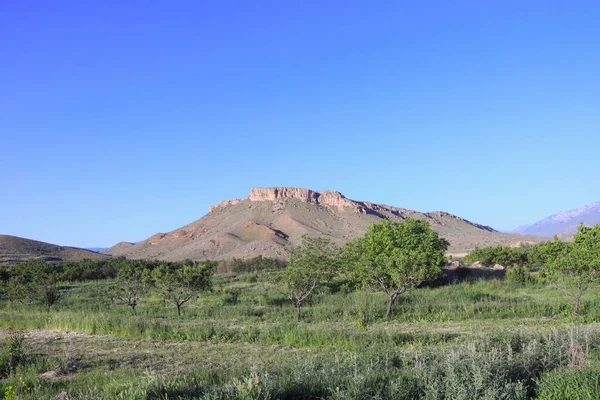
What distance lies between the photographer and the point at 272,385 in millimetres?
6781

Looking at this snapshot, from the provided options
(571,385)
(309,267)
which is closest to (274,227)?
(309,267)

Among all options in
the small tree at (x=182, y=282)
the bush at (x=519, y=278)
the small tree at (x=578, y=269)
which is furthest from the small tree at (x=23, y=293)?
the bush at (x=519, y=278)

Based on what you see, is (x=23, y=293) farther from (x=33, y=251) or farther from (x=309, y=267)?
(x=33, y=251)

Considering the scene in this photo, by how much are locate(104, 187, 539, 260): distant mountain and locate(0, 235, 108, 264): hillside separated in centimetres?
1597

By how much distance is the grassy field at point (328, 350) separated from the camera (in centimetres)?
677

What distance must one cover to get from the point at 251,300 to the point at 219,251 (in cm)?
7817

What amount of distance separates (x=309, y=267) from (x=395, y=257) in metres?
3.88

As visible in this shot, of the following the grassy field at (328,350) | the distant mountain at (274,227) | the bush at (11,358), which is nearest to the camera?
the grassy field at (328,350)

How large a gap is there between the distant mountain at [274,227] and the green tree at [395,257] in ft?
192

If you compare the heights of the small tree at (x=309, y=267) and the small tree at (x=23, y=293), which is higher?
the small tree at (x=309, y=267)

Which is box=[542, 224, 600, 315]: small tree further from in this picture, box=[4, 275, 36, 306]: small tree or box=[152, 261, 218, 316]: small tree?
box=[4, 275, 36, 306]: small tree

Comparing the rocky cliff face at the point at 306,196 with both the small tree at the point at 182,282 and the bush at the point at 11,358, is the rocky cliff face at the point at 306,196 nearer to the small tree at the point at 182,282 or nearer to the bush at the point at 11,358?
the small tree at the point at 182,282

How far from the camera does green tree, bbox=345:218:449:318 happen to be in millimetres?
19469

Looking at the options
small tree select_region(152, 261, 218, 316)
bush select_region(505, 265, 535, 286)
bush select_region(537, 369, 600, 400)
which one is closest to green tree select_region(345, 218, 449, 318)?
bush select_region(505, 265, 535, 286)
